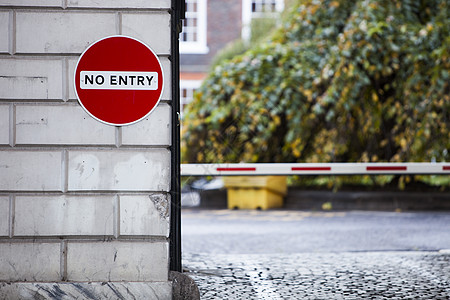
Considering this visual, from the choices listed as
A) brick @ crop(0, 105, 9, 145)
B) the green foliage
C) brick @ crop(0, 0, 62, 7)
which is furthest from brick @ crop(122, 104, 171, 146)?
the green foliage

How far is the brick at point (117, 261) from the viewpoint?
4348 millimetres

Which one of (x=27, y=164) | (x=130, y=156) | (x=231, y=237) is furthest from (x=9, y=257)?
(x=231, y=237)

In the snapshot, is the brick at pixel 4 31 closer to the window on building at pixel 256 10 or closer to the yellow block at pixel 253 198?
the yellow block at pixel 253 198

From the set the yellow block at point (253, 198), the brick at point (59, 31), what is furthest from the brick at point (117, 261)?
the yellow block at point (253, 198)

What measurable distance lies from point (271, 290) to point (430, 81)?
6583 mm

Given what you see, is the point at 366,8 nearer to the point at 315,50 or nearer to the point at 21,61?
the point at 315,50

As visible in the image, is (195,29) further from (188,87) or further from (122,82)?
(122,82)

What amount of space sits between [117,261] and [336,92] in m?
7.05

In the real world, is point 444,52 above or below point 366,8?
below

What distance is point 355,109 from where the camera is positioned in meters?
11.2

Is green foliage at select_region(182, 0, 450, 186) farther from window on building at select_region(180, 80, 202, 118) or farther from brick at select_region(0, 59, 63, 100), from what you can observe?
window on building at select_region(180, 80, 202, 118)

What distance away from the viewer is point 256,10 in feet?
67.5

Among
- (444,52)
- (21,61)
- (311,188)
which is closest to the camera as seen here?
(21,61)

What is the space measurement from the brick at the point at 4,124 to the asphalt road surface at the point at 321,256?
5.44 feet
